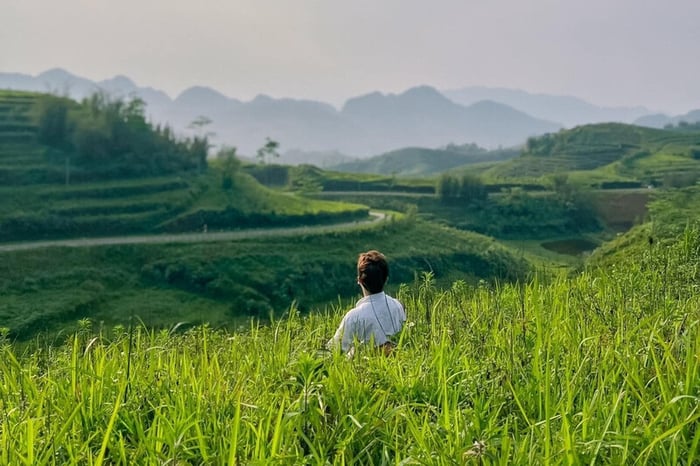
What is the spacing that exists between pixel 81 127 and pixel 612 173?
83.7 meters

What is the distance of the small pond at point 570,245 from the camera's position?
68.4 metres

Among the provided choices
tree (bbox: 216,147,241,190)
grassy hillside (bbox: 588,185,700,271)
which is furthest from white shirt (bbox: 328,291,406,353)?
tree (bbox: 216,147,241,190)

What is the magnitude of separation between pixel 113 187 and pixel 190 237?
38.4ft

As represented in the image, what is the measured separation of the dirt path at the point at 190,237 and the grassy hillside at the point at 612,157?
50.3 m

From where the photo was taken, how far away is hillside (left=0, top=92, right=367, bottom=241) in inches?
2092

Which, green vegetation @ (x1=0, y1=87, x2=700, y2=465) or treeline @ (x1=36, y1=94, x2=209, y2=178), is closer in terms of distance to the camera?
green vegetation @ (x1=0, y1=87, x2=700, y2=465)

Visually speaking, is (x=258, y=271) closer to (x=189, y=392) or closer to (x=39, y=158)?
(x=39, y=158)

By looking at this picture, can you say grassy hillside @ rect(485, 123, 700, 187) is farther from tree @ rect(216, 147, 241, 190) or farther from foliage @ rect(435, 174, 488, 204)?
tree @ rect(216, 147, 241, 190)

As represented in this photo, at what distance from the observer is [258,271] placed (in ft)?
162

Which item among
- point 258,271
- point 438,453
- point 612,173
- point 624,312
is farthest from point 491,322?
point 612,173

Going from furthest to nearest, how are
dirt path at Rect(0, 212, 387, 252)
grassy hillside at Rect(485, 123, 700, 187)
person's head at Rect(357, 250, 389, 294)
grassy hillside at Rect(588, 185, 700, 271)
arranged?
grassy hillside at Rect(485, 123, 700, 187) → dirt path at Rect(0, 212, 387, 252) → grassy hillside at Rect(588, 185, 700, 271) → person's head at Rect(357, 250, 389, 294)

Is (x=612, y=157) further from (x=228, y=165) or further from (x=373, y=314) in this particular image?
(x=373, y=314)

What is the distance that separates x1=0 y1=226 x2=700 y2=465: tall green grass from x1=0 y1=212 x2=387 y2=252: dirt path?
49061mm

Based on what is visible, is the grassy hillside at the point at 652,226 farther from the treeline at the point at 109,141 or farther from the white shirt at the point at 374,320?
the treeline at the point at 109,141
